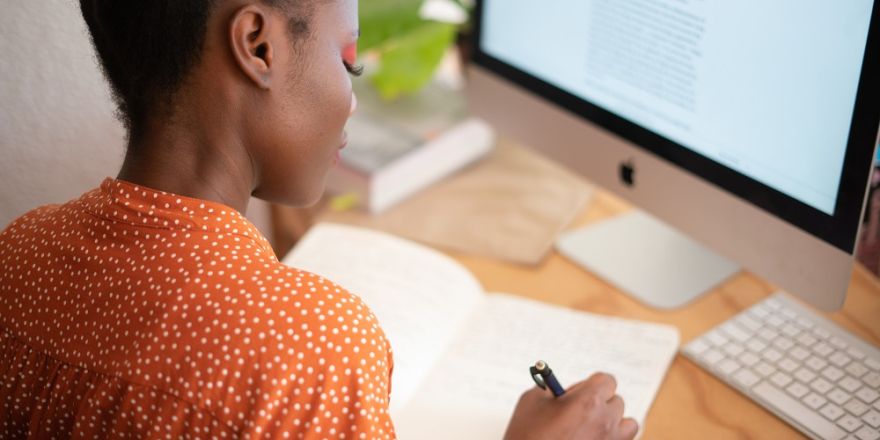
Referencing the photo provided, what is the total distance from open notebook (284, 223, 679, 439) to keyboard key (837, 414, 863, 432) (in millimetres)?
156

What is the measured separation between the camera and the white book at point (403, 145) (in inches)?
44.4

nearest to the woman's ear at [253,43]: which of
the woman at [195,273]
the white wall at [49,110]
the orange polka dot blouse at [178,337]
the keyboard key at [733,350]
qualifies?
the woman at [195,273]

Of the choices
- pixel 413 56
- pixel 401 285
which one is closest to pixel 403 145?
pixel 413 56

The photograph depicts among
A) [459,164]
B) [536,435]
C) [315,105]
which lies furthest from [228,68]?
[459,164]

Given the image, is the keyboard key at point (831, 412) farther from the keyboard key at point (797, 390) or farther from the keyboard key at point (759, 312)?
the keyboard key at point (759, 312)

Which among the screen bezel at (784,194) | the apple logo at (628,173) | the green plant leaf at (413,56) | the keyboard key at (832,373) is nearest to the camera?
the screen bezel at (784,194)

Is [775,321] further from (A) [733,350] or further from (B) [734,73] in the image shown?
(B) [734,73]

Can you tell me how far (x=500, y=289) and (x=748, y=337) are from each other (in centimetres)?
26

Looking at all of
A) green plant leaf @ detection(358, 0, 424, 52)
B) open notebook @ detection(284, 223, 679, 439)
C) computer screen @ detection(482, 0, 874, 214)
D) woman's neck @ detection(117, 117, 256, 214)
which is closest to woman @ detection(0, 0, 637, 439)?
woman's neck @ detection(117, 117, 256, 214)

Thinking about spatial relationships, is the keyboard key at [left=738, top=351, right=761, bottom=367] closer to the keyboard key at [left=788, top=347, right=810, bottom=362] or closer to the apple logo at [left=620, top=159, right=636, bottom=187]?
the keyboard key at [left=788, top=347, right=810, bottom=362]

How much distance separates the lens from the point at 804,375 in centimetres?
81

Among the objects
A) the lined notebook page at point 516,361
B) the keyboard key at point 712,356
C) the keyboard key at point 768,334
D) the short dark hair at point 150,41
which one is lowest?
the lined notebook page at point 516,361

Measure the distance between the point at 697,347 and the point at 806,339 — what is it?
0.33ft

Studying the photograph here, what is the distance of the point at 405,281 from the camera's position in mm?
932
